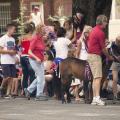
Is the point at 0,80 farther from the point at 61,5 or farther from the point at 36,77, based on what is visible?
the point at 61,5

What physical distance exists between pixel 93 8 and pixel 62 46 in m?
2.21

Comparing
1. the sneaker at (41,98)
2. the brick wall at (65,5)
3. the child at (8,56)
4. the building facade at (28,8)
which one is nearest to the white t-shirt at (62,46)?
the sneaker at (41,98)

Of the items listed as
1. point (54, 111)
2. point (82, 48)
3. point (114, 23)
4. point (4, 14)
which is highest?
point (4, 14)

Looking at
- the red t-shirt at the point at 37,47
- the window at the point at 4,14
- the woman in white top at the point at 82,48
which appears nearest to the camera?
the woman in white top at the point at 82,48

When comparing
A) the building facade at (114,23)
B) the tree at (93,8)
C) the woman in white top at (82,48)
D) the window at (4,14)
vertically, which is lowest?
the woman in white top at (82,48)

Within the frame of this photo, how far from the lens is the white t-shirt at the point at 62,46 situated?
1780cm

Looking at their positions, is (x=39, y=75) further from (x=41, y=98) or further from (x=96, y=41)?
(x=96, y=41)

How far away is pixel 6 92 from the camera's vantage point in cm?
1925

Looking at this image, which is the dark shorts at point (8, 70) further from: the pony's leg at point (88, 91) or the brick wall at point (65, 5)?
the brick wall at point (65, 5)

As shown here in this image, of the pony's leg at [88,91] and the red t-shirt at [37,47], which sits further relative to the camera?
the red t-shirt at [37,47]

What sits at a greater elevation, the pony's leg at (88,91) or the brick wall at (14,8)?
the brick wall at (14,8)

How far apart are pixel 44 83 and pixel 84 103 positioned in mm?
1549

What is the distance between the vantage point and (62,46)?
702 inches

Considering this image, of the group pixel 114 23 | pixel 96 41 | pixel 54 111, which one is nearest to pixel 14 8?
pixel 114 23
